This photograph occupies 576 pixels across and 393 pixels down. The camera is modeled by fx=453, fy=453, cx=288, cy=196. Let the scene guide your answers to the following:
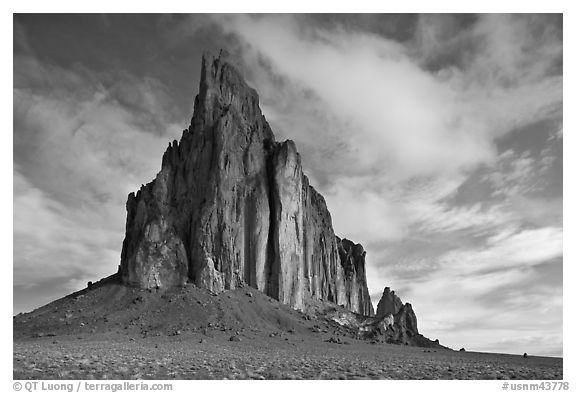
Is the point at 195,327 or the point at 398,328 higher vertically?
the point at 195,327

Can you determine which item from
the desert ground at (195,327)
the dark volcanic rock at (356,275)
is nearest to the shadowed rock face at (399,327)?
the desert ground at (195,327)

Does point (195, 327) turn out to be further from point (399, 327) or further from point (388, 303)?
point (388, 303)

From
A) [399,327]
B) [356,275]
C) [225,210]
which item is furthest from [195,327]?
[356,275]

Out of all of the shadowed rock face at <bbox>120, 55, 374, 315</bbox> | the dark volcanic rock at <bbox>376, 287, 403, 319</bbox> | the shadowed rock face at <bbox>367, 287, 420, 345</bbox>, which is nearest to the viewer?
the shadowed rock face at <bbox>120, 55, 374, 315</bbox>

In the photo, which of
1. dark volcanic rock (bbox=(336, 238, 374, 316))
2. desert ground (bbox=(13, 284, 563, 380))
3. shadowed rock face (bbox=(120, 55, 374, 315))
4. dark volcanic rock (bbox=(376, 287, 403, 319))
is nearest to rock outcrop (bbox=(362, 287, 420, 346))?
desert ground (bbox=(13, 284, 563, 380))

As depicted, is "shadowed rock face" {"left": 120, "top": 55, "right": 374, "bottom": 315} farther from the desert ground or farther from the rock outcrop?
the rock outcrop

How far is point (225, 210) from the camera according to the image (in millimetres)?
101125

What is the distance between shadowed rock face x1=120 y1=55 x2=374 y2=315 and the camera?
92.9m

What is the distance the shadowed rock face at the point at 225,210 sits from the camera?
9294 centimetres

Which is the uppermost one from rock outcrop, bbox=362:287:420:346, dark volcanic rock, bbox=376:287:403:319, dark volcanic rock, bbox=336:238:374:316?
dark volcanic rock, bbox=336:238:374:316

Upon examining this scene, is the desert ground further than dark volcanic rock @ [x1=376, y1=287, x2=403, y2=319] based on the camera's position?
No
